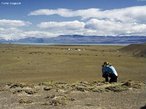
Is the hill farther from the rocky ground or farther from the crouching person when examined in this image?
the rocky ground

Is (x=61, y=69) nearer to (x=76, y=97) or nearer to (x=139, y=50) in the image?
(x=76, y=97)

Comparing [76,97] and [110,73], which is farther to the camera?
[110,73]

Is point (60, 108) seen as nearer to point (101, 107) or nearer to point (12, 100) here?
point (101, 107)

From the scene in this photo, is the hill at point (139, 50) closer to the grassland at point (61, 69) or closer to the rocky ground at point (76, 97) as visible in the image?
the grassland at point (61, 69)

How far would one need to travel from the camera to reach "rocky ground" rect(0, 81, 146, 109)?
48.7 ft

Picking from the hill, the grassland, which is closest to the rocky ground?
the grassland

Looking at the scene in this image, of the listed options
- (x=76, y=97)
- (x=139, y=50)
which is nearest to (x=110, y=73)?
(x=76, y=97)

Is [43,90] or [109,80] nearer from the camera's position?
[43,90]

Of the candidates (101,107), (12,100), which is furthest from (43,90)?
(101,107)

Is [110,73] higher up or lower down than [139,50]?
→ higher up

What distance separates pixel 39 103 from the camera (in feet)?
51.5

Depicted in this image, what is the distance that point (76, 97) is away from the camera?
16.9 metres

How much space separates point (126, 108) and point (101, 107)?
971mm

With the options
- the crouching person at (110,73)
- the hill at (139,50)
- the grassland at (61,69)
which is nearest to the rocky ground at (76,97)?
the crouching person at (110,73)
